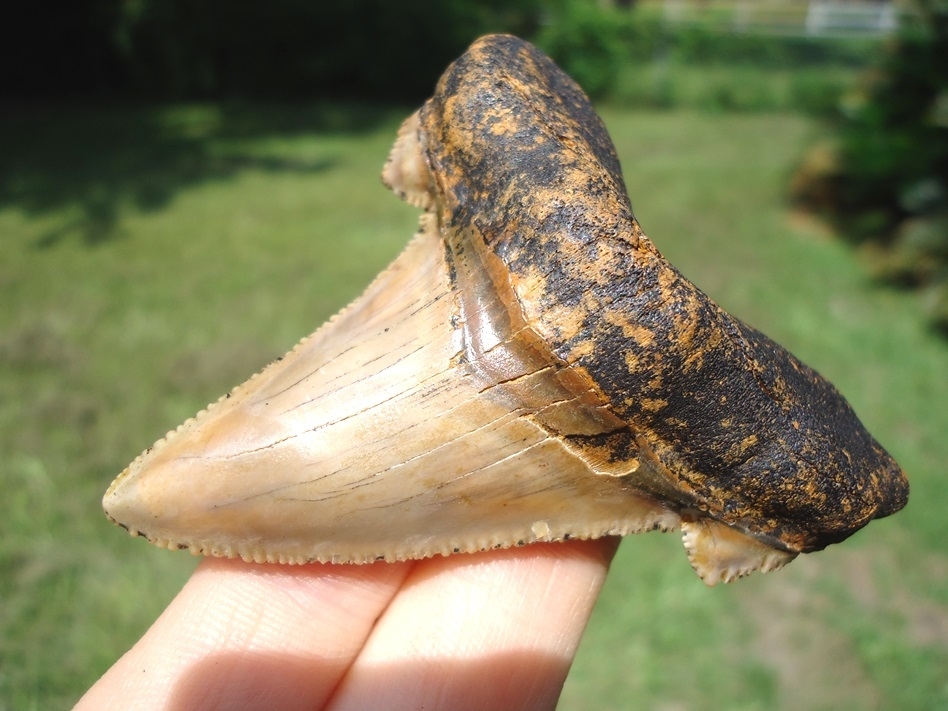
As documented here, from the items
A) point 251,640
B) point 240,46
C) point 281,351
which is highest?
point 251,640

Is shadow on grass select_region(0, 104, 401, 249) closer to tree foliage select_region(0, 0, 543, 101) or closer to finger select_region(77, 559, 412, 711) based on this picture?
tree foliage select_region(0, 0, 543, 101)

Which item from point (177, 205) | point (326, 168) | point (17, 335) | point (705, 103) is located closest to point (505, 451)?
point (17, 335)

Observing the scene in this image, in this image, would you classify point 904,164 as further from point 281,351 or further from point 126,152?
point 126,152

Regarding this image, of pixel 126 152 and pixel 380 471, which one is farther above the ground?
pixel 380 471

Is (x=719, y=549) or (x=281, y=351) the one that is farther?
(x=281, y=351)

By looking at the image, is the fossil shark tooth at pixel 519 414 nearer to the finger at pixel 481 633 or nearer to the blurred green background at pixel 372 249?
the finger at pixel 481 633

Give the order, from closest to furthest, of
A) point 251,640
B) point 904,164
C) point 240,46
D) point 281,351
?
point 251,640
point 281,351
point 904,164
point 240,46

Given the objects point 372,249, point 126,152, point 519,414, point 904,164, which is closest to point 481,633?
point 519,414

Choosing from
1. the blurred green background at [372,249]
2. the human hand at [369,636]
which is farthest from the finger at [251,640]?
the blurred green background at [372,249]
